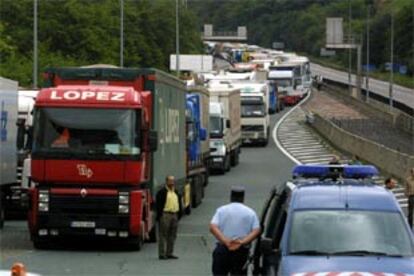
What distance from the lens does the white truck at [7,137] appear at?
27.6 meters

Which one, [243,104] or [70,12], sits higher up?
[70,12]

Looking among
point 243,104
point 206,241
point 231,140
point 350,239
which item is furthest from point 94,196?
point 243,104

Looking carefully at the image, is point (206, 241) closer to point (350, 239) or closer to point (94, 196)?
point (94, 196)

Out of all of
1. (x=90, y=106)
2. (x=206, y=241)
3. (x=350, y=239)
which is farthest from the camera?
(x=206, y=241)

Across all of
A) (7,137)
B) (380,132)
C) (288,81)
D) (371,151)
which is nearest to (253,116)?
(380,132)

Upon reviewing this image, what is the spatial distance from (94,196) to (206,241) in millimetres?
3876

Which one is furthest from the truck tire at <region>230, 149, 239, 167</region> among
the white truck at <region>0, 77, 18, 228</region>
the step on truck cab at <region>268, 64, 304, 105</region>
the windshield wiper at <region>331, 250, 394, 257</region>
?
the step on truck cab at <region>268, 64, 304, 105</region>

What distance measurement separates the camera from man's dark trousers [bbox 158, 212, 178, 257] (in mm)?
22969

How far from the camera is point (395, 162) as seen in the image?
157 feet

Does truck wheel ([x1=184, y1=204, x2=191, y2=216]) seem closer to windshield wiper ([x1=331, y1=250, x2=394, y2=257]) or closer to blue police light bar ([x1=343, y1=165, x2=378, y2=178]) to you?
blue police light bar ([x1=343, y1=165, x2=378, y2=178])

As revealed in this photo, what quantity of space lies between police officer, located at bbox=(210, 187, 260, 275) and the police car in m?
0.88

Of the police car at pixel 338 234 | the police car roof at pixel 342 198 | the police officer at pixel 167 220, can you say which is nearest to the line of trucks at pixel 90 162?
the police officer at pixel 167 220

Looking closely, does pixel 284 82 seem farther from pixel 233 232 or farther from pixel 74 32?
pixel 233 232

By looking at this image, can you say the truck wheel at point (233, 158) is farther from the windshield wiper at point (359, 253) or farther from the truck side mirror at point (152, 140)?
the windshield wiper at point (359, 253)
